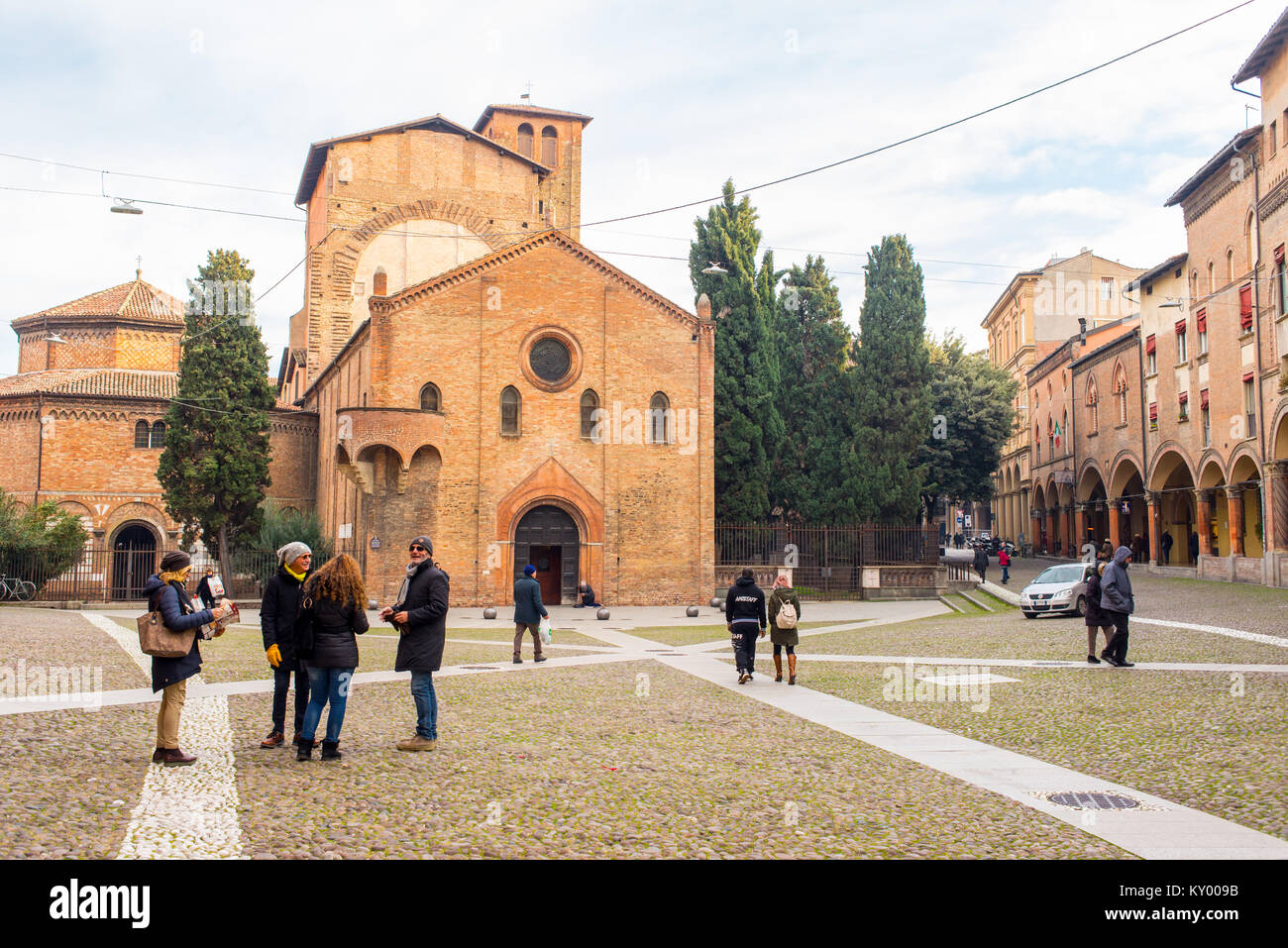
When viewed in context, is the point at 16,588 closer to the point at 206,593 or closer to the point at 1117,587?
the point at 206,593

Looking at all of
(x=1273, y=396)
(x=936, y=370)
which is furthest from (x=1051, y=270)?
(x=1273, y=396)

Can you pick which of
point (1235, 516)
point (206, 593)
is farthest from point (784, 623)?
point (1235, 516)

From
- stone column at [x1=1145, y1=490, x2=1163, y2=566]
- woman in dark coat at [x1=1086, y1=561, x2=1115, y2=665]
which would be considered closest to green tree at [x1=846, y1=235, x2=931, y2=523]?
stone column at [x1=1145, y1=490, x2=1163, y2=566]

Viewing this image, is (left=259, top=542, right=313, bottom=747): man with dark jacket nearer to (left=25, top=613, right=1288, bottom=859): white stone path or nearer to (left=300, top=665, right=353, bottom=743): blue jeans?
(left=300, top=665, right=353, bottom=743): blue jeans

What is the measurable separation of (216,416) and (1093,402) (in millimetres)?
37016

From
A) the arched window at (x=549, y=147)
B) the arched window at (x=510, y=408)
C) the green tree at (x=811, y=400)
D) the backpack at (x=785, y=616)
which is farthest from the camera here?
the arched window at (x=549, y=147)

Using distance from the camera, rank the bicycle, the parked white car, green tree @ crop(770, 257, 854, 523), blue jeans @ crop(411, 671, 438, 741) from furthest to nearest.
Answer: green tree @ crop(770, 257, 854, 523), the bicycle, the parked white car, blue jeans @ crop(411, 671, 438, 741)

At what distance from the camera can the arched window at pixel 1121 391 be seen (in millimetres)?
41250

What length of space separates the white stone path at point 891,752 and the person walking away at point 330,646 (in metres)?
0.70

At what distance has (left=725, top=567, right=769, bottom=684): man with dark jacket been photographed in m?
13.0

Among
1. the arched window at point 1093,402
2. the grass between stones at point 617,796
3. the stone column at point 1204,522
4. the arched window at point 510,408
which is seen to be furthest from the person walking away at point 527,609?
the arched window at point 1093,402

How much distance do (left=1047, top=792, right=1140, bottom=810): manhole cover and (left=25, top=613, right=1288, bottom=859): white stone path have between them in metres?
0.07

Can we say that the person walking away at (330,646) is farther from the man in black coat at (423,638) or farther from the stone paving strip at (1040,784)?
the stone paving strip at (1040,784)

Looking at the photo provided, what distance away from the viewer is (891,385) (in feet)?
117
